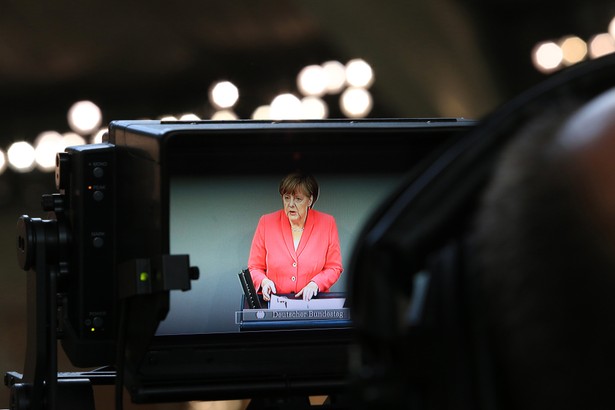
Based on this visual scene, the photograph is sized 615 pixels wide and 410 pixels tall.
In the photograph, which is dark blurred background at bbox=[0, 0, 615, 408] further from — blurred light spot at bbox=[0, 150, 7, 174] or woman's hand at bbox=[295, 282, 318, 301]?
woman's hand at bbox=[295, 282, 318, 301]

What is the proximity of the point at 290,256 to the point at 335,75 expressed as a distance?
7.98 metres

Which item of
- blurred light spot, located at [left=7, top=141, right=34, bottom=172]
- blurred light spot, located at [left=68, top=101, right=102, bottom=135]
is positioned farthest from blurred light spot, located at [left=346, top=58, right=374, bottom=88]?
blurred light spot, located at [left=7, top=141, right=34, bottom=172]

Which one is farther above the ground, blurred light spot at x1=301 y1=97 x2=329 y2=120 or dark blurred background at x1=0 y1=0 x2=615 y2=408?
dark blurred background at x1=0 y1=0 x2=615 y2=408

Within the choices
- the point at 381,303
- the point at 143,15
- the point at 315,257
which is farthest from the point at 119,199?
the point at 143,15

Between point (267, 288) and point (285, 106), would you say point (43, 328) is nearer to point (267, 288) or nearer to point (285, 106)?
point (267, 288)

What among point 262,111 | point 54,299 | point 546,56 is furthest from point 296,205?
point 546,56

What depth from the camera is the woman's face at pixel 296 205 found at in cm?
284

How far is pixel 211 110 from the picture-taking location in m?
10.3

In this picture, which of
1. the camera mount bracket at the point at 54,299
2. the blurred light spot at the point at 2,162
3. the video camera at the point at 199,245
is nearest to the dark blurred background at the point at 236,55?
the blurred light spot at the point at 2,162

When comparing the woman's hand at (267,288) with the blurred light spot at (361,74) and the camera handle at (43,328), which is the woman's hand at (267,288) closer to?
→ the camera handle at (43,328)

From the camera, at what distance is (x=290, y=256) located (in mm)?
2867

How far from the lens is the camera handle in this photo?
2881 mm

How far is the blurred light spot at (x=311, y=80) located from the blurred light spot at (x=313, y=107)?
11cm

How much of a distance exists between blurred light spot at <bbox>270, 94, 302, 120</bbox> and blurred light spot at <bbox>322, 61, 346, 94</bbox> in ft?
1.03
